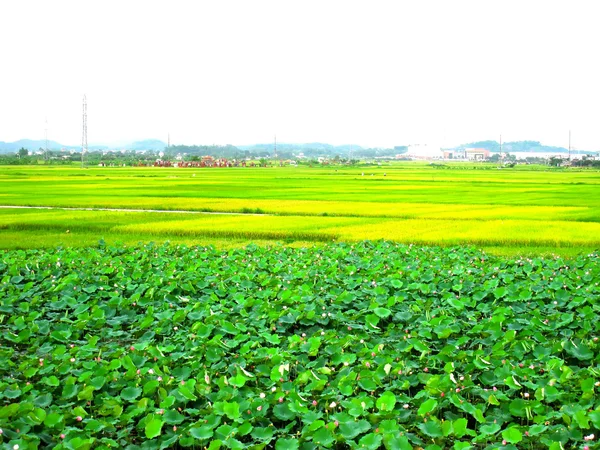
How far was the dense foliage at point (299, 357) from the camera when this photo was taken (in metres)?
4.15

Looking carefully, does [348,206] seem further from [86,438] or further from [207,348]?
[86,438]

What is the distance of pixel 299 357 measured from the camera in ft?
18.2

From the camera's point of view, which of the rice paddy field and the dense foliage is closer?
the dense foliage

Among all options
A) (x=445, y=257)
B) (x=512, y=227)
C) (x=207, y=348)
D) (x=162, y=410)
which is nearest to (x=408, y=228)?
(x=512, y=227)

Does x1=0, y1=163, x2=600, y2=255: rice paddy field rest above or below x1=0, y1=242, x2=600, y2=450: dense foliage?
above

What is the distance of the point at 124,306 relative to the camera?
7562mm

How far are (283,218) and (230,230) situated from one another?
11.7 feet

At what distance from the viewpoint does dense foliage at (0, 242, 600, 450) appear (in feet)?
13.6

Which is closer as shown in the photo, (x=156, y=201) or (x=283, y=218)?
(x=283, y=218)

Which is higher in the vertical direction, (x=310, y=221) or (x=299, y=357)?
(x=310, y=221)

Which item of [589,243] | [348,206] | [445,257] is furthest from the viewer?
[348,206]

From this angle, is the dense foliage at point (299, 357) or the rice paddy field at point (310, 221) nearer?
the dense foliage at point (299, 357)

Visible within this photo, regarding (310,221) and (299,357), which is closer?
(299,357)

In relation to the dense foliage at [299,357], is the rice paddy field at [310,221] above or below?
above
